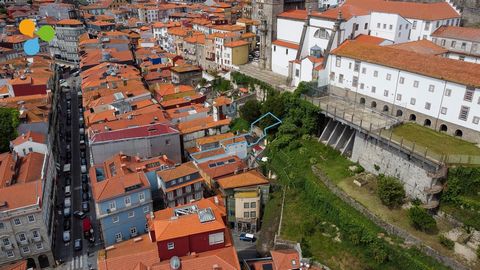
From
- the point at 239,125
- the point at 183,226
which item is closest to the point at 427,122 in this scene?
the point at 239,125

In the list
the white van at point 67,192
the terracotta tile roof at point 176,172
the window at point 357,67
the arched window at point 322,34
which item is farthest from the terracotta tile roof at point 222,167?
the arched window at point 322,34

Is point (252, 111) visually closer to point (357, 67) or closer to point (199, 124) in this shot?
point (199, 124)

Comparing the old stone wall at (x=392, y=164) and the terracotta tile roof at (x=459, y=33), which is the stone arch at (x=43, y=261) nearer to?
the old stone wall at (x=392, y=164)

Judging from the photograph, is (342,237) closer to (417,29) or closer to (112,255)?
(112,255)

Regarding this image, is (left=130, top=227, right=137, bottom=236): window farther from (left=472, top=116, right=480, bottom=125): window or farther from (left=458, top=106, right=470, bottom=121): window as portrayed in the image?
(left=472, top=116, right=480, bottom=125): window

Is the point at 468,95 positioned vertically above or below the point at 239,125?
above

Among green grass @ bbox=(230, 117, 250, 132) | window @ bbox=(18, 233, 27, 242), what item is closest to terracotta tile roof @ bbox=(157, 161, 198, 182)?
window @ bbox=(18, 233, 27, 242)
